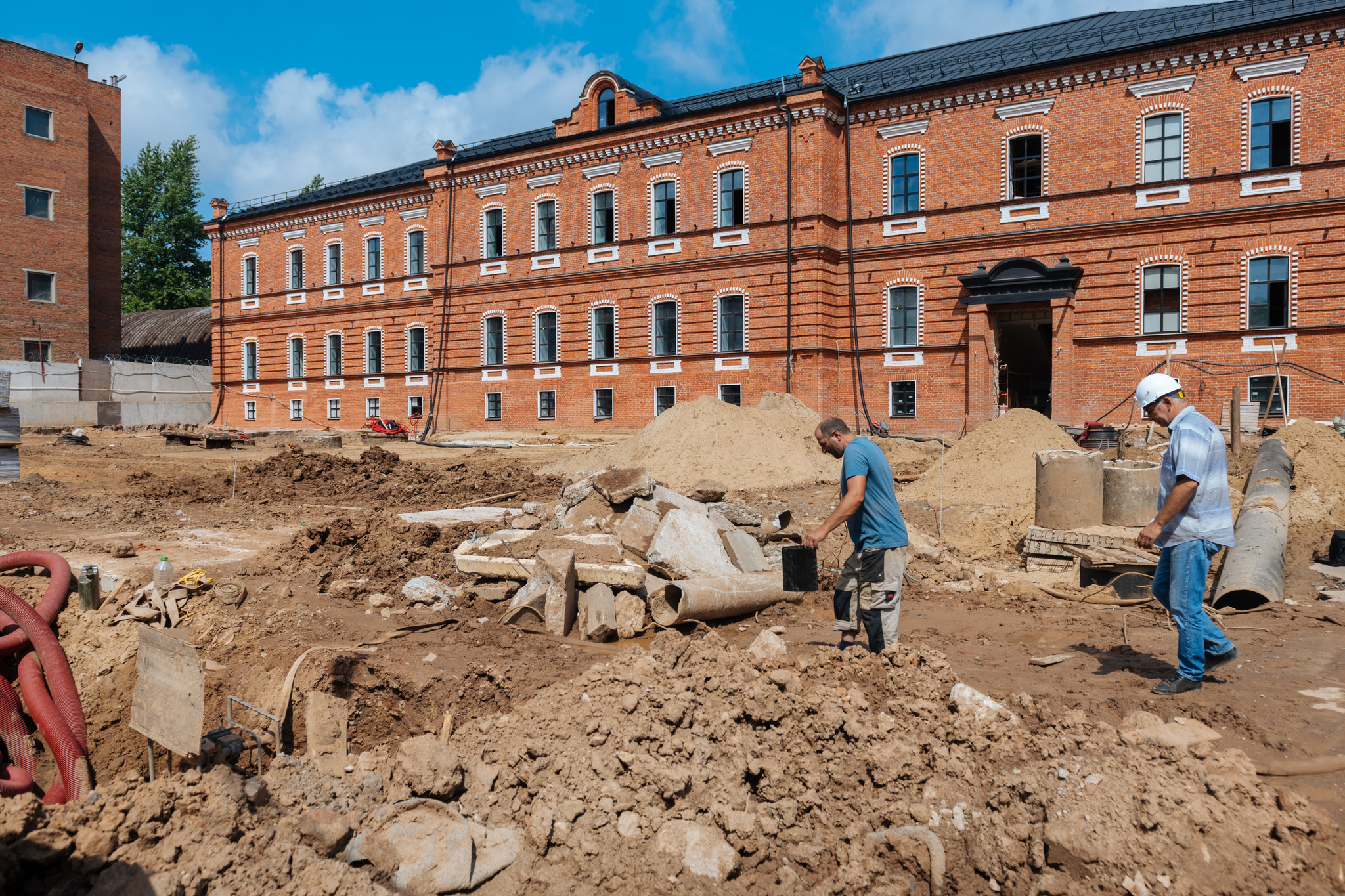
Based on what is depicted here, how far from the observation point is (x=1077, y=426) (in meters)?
22.8

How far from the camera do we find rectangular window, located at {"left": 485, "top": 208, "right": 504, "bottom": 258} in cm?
3192

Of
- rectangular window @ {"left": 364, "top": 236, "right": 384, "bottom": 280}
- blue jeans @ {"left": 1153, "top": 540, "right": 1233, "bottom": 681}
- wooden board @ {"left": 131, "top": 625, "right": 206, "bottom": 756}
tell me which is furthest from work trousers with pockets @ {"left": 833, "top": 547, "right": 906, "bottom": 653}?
rectangular window @ {"left": 364, "top": 236, "right": 384, "bottom": 280}

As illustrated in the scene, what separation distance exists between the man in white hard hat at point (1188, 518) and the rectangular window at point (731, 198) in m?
22.5

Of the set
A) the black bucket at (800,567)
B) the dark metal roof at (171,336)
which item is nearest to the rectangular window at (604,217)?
the black bucket at (800,567)

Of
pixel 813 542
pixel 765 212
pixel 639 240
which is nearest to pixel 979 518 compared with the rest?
pixel 813 542

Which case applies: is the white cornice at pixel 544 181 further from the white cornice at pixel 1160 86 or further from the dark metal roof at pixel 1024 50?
the white cornice at pixel 1160 86

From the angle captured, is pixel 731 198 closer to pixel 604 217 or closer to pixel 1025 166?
pixel 604 217

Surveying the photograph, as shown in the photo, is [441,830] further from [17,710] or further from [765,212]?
[765,212]

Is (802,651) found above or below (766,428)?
below

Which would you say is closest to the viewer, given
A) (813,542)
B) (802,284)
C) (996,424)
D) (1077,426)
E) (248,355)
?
(813,542)

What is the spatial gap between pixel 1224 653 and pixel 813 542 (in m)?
2.73

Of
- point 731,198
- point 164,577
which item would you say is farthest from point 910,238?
point 164,577

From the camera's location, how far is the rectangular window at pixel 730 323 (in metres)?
27.1

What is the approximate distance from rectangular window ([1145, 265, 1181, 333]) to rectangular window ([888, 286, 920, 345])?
19.1 ft
